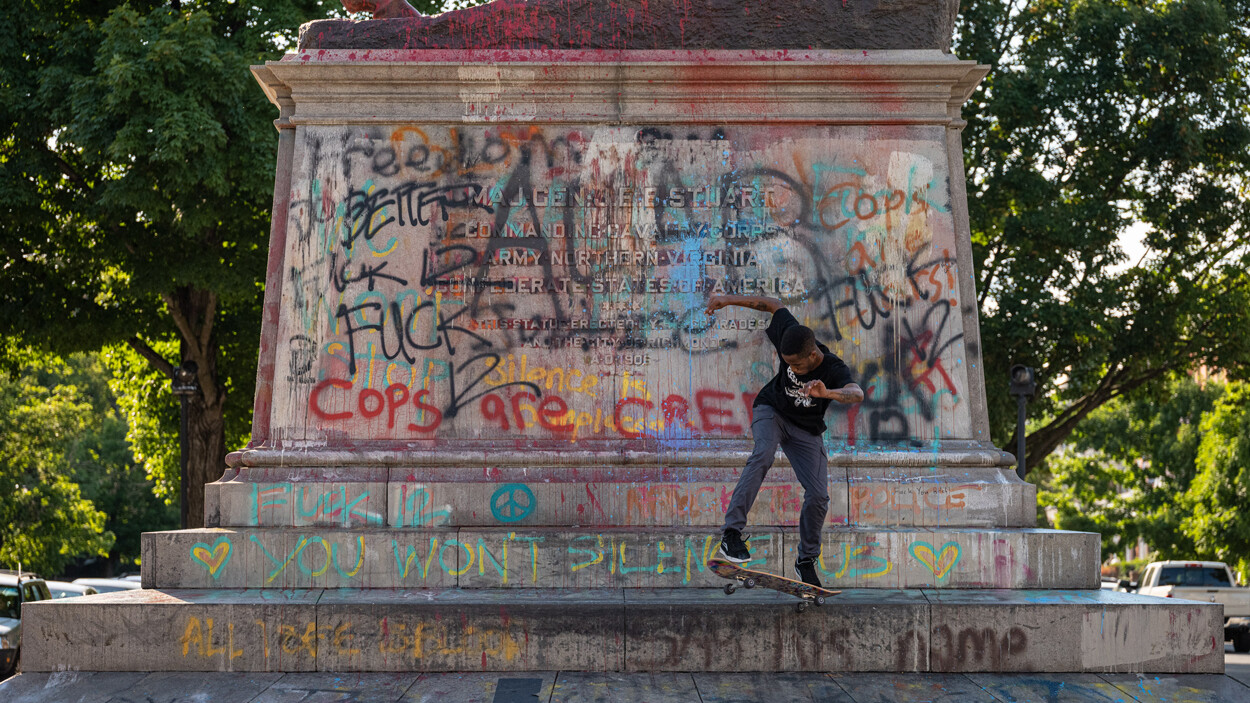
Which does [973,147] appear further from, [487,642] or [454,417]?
[487,642]

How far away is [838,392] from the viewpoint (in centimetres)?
784

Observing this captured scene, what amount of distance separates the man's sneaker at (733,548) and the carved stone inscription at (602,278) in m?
1.84

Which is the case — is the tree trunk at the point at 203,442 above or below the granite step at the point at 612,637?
above

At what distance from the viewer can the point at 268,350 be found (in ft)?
32.6

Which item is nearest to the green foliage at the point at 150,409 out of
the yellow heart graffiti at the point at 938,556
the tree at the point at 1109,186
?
the tree at the point at 1109,186

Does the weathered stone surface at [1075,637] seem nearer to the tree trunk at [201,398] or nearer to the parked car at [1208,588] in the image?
the tree trunk at [201,398]

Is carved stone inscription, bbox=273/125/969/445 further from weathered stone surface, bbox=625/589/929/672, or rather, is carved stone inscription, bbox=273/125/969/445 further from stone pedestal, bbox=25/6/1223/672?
weathered stone surface, bbox=625/589/929/672

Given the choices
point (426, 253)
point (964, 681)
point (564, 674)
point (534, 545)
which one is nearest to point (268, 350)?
point (426, 253)

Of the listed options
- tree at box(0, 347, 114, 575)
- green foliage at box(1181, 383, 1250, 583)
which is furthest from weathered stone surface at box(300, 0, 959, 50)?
tree at box(0, 347, 114, 575)

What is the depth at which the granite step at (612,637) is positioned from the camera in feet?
26.0

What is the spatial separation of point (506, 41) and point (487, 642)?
204 inches

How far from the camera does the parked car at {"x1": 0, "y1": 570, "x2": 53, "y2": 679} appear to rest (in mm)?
16688

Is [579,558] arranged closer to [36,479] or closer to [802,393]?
[802,393]

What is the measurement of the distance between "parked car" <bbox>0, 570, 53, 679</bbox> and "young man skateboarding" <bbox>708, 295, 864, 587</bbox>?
496 inches
